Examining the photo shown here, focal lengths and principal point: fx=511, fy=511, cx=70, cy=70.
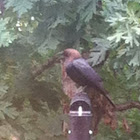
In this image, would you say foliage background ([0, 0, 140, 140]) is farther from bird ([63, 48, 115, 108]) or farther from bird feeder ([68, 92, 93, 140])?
bird feeder ([68, 92, 93, 140])

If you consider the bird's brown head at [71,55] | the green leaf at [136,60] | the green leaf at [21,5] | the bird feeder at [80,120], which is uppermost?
the green leaf at [21,5]

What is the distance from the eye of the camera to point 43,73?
2.82 m

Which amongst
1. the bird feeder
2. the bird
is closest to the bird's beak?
the bird

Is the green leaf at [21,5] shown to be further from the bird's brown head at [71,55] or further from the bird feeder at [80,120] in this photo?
the bird feeder at [80,120]

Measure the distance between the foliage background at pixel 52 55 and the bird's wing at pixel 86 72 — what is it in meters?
0.16

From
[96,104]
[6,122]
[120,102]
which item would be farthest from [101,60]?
[6,122]

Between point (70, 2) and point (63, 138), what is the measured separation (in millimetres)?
745

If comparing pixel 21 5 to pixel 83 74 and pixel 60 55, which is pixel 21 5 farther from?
pixel 83 74

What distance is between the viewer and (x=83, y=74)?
2.08 meters

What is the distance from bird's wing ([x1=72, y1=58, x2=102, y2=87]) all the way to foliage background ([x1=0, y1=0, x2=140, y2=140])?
0.16 metres

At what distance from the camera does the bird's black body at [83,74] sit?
81.7 inches

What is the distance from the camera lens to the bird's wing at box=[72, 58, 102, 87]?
6.80 ft

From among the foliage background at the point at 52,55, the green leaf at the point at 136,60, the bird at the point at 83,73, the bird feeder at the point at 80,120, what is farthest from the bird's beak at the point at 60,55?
the bird feeder at the point at 80,120

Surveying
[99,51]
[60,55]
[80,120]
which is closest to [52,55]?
[60,55]
